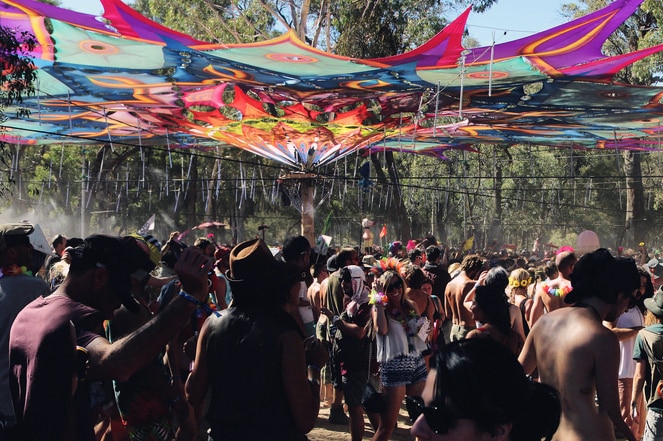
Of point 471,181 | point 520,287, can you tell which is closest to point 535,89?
point 520,287

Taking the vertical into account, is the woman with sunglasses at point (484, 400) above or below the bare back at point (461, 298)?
above

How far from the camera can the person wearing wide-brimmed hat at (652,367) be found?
16.0 feet

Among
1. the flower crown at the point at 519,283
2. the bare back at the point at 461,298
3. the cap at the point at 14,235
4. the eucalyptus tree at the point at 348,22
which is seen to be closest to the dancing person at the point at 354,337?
the bare back at the point at 461,298

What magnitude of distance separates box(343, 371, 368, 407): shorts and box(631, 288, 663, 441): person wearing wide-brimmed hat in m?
2.57

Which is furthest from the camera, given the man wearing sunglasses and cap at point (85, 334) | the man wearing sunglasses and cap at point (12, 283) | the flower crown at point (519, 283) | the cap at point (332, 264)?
the flower crown at point (519, 283)

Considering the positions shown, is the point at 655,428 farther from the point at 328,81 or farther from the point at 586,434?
the point at 328,81

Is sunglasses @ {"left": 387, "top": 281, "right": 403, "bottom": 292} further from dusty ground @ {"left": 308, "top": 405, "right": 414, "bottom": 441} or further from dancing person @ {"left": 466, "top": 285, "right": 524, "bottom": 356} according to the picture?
dusty ground @ {"left": 308, "top": 405, "right": 414, "bottom": 441}

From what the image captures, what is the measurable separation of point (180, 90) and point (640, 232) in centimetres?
2675

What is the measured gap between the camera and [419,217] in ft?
198

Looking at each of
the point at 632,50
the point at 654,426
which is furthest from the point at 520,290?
the point at 632,50

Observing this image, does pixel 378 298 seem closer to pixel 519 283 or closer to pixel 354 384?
pixel 354 384

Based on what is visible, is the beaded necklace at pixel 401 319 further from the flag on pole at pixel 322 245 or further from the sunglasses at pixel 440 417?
the sunglasses at pixel 440 417

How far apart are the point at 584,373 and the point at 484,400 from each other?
1.86 meters

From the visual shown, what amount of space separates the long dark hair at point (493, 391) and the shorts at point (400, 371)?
15.5ft
